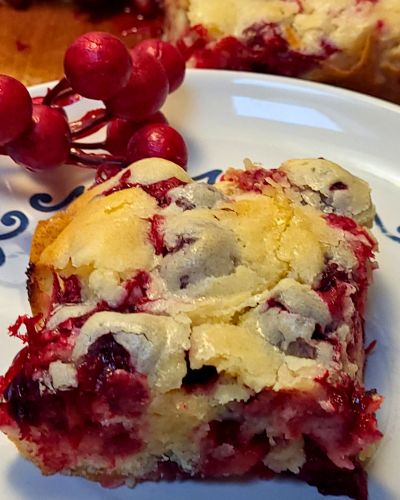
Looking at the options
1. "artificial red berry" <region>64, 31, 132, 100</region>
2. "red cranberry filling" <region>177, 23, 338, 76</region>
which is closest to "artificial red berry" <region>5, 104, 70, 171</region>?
"artificial red berry" <region>64, 31, 132, 100</region>

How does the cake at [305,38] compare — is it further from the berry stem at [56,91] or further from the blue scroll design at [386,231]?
the blue scroll design at [386,231]

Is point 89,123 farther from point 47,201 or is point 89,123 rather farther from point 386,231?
point 386,231

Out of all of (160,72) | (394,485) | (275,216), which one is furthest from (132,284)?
(160,72)

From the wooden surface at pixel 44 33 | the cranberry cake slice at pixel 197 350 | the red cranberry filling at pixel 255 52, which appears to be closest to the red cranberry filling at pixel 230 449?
the cranberry cake slice at pixel 197 350

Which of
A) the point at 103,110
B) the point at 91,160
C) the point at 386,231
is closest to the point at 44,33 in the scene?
the point at 103,110

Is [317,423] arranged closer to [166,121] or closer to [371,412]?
[371,412]

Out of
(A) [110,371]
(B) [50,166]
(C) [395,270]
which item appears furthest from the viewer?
(B) [50,166]

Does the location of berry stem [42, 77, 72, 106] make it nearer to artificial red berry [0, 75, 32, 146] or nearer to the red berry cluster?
the red berry cluster
